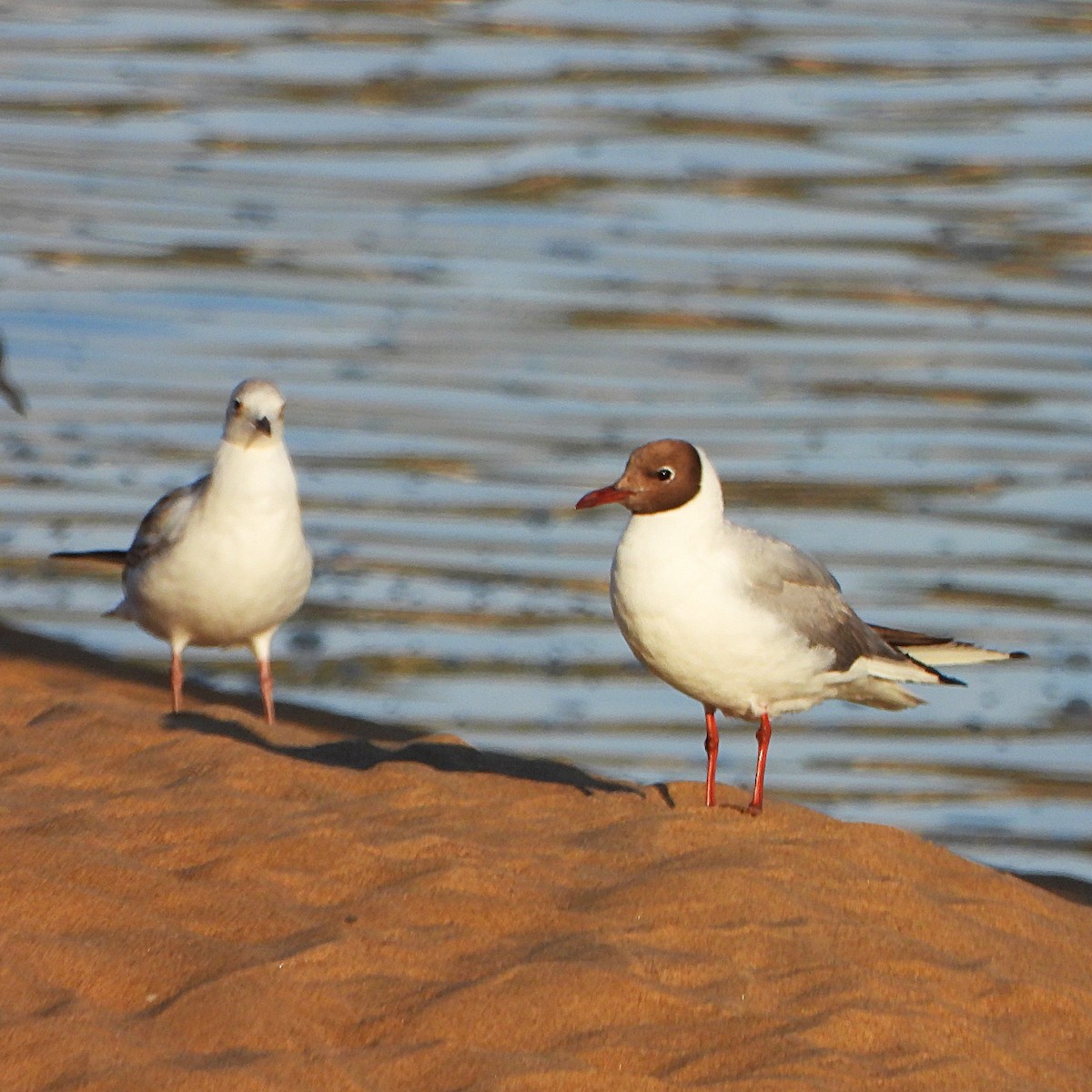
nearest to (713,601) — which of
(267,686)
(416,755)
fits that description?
(416,755)

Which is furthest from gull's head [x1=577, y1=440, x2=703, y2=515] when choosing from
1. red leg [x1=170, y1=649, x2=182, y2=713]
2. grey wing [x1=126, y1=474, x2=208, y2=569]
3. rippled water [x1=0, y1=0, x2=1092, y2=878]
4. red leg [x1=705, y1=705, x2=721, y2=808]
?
rippled water [x1=0, y1=0, x2=1092, y2=878]

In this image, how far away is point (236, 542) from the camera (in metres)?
7.30

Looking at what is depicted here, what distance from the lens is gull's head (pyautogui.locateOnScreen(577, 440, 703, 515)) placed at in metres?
6.22

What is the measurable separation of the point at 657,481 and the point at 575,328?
25.8 feet

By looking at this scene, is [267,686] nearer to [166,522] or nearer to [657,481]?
[166,522]

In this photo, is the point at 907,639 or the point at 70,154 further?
the point at 70,154

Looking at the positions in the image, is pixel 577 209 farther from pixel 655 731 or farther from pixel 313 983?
pixel 313 983

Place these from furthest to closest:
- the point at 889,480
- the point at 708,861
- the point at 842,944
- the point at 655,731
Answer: the point at 889,480 → the point at 655,731 → the point at 708,861 → the point at 842,944

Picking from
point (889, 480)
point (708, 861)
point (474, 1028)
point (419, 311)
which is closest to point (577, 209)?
point (419, 311)

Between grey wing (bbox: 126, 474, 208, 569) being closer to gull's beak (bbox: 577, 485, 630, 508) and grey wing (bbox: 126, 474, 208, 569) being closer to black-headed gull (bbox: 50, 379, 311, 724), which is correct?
black-headed gull (bbox: 50, 379, 311, 724)

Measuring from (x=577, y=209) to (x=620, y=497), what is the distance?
10502mm

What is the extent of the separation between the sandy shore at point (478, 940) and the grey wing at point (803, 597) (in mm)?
538

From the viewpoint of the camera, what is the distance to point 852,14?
21703mm

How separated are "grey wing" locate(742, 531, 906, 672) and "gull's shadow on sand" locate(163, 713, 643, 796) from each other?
0.77m
